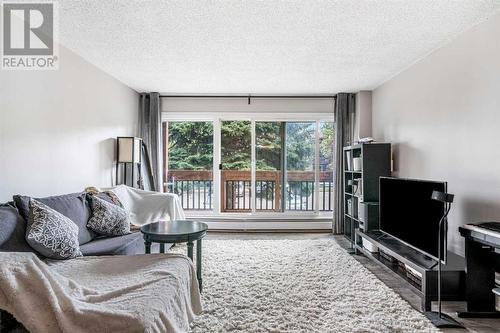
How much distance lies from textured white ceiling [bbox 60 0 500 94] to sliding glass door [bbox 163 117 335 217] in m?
1.27

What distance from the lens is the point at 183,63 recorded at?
3.64m

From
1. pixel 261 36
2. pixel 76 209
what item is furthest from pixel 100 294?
pixel 261 36

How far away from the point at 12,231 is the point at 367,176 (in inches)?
150

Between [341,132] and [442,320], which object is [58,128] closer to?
[442,320]

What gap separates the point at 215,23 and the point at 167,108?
299cm

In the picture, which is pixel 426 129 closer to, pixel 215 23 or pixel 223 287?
pixel 215 23

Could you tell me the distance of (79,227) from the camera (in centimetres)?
272

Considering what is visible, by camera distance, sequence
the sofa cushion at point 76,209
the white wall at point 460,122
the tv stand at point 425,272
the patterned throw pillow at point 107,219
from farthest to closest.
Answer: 1. the patterned throw pillow at point 107,219
2. the sofa cushion at point 76,209
3. the white wall at point 460,122
4. the tv stand at point 425,272

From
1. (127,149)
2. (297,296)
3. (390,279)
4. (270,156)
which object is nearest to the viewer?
(297,296)

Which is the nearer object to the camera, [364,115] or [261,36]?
[261,36]

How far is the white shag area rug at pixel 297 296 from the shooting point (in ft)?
7.07

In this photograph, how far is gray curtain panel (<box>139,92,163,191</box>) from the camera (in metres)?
5.23

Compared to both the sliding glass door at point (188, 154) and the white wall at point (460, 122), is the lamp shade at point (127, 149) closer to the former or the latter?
the sliding glass door at point (188, 154)

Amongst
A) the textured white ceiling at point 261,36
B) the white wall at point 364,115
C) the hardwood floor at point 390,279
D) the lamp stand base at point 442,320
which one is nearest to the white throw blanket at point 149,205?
the hardwood floor at point 390,279
